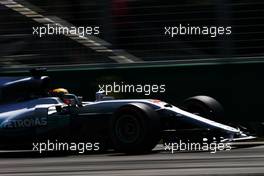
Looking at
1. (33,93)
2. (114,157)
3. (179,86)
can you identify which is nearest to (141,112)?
(114,157)

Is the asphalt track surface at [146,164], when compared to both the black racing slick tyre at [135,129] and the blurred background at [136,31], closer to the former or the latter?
the black racing slick tyre at [135,129]

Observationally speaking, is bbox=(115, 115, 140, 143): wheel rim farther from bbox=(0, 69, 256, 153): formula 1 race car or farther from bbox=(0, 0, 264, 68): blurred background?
bbox=(0, 0, 264, 68): blurred background

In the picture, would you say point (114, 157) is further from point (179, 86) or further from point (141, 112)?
point (179, 86)

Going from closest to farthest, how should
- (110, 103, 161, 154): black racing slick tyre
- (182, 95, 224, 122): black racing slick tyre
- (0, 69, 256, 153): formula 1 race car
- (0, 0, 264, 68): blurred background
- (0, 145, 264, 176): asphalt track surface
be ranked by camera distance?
(0, 145, 264, 176): asphalt track surface
(110, 103, 161, 154): black racing slick tyre
(0, 69, 256, 153): formula 1 race car
(182, 95, 224, 122): black racing slick tyre
(0, 0, 264, 68): blurred background

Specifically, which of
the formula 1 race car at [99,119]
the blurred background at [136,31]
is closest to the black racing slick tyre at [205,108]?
the formula 1 race car at [99,119]

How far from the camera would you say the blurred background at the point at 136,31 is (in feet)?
41.4

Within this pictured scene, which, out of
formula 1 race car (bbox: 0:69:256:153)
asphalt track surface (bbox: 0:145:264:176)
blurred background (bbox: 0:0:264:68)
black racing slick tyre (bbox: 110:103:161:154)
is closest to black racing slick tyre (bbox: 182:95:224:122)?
formula 1 race car (bbox: 0:69:256:153)

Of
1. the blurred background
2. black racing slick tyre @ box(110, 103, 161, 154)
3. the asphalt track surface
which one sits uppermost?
the blurred background

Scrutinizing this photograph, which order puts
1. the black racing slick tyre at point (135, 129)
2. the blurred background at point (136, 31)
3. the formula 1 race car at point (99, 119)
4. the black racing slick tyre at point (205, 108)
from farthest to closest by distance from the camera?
the blurred background at point (136, 31)
the black racing slick tyre at point (205, 108)
the formula 1 race car at point (99, 119)
the black racing slick tyre at point (135, 129)

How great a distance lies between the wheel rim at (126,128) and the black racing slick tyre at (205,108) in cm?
151

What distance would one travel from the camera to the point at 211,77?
502 inches

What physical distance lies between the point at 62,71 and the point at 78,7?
1117 millimetres

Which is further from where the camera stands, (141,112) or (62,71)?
(62,71)

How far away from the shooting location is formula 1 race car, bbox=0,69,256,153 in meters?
9.12
